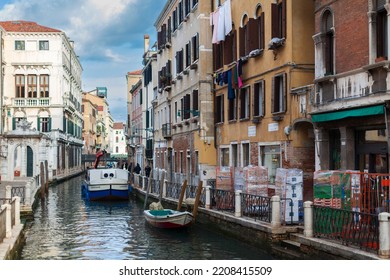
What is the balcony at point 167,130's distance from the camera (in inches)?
1001

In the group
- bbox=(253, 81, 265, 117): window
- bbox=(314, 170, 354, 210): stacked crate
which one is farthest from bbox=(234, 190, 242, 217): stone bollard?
bbox=(253, 81, 265, 117): window

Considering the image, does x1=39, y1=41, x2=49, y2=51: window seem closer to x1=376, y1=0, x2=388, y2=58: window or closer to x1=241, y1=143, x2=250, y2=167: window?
x1=241, y1=143, x2=250, y2=167: window

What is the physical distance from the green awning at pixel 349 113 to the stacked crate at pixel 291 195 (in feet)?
3.63

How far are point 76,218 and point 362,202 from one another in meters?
11.2

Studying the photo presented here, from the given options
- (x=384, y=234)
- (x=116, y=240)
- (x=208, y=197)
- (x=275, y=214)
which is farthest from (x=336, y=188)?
(x=116, y=240)

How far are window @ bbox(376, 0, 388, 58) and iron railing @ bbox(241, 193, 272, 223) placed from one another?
3.43 m

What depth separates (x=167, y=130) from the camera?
1018 inches

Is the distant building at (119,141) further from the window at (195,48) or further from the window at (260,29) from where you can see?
the window at (260,29)

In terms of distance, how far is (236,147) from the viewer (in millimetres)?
17609

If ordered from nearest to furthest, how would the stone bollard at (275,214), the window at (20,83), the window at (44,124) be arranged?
the stone bollard at (275,214) → the window at (20,83) → the window at (44,124)

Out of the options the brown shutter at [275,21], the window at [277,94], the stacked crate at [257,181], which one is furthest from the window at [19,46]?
the stacked crate at [257,181]
